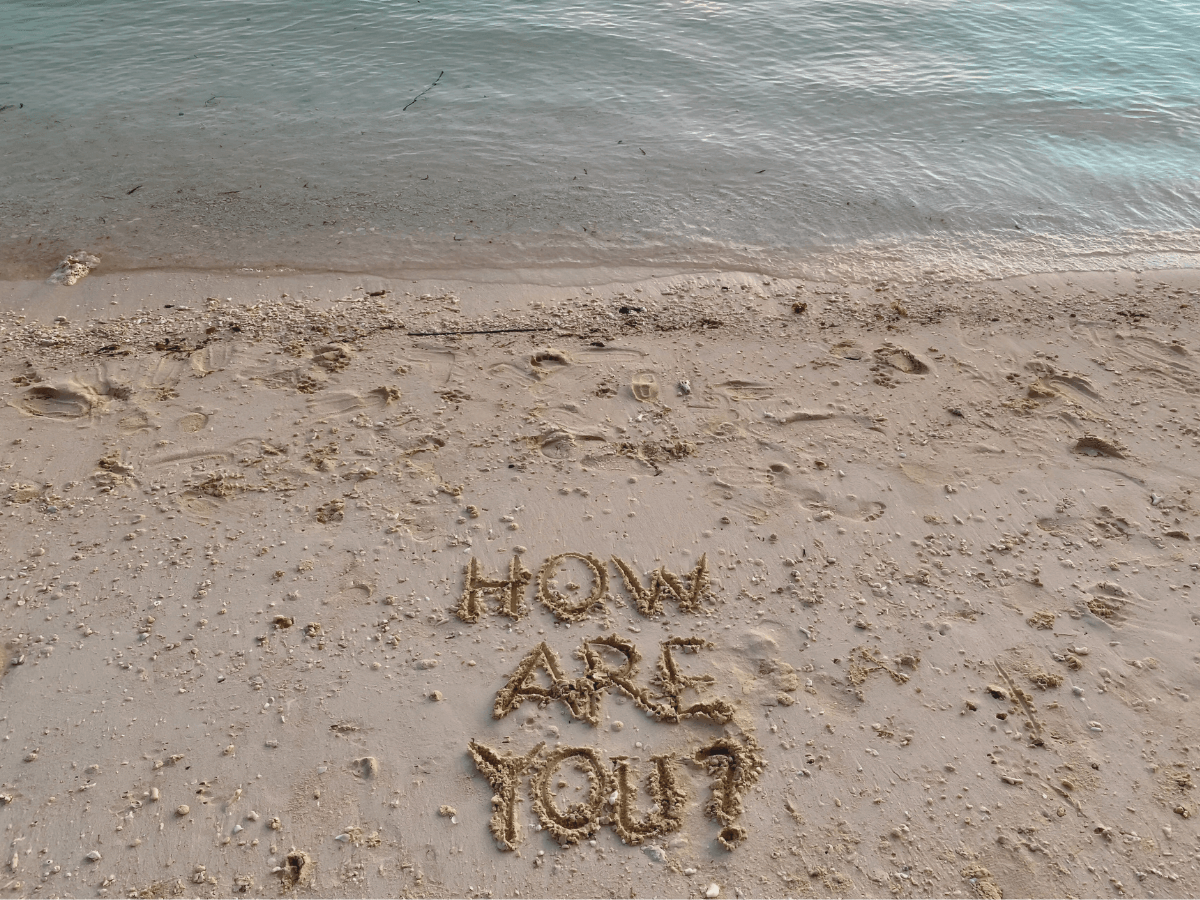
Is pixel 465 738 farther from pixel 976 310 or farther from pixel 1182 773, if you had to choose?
pixel 976 310

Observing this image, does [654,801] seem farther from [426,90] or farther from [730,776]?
[426,90]

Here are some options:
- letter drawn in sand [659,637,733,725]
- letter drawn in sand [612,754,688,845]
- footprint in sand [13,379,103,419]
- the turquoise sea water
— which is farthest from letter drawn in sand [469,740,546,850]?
the turquoise sea water

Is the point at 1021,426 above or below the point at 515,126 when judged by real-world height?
below

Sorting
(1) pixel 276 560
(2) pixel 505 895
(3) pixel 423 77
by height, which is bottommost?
(2) pixel 505 895

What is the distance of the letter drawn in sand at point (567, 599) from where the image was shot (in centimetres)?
333

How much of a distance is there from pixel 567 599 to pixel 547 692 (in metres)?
0.45

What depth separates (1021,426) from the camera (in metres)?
4.34

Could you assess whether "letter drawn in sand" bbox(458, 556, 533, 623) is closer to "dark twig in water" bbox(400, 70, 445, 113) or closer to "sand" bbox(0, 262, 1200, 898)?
"sand" bbox(0, 262, 1200, 898)

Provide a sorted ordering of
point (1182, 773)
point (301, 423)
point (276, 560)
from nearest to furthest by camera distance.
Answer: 1. point (1182, 773)
2. point (276, 560)
3. point (301, 423)

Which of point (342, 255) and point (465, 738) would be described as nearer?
point (465, 738)

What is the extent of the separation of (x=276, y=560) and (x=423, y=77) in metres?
7.11

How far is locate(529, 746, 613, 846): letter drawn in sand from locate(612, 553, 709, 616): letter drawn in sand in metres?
0.68

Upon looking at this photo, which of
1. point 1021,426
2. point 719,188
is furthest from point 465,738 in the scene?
point 719,188

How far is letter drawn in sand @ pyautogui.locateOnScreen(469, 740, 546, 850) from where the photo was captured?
2645 mm
